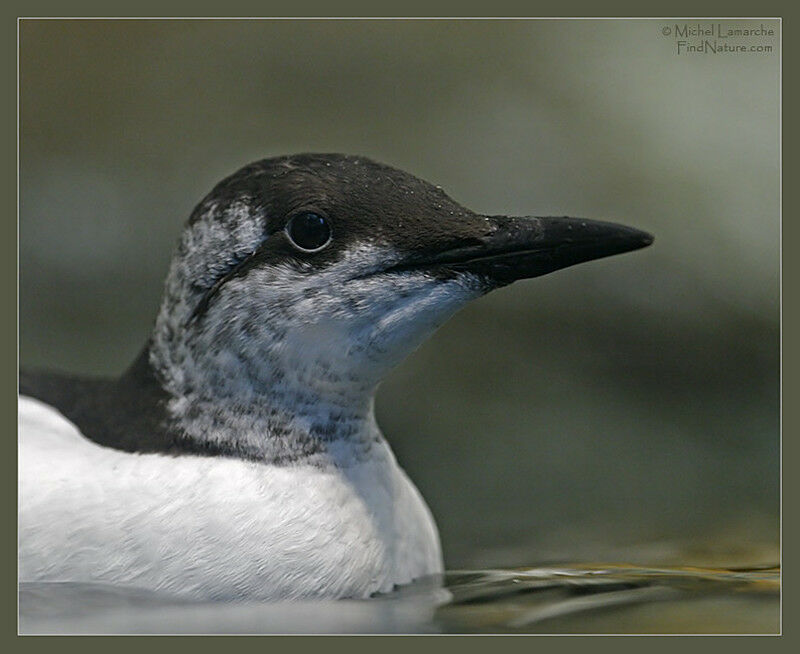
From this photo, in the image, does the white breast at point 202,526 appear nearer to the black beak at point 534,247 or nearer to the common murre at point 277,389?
the common murre at point 277,389

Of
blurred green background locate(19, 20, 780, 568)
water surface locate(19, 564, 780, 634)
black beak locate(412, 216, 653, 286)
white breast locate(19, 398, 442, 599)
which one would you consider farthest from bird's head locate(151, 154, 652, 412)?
blurred green background locate(19, 20, 780, 568)

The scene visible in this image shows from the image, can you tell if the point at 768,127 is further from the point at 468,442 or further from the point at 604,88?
the point at 468,442

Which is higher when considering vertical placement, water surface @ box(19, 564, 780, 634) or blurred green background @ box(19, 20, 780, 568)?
blurred green background @ box(19, 20, 780, 568)

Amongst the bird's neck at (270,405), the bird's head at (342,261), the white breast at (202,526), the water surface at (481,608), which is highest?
the bird's head at (342,261)

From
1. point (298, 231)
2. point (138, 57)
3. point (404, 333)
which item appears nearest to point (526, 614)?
point (404, 333)

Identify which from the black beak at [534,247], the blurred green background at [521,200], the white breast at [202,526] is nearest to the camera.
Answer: the black beak at [534,247]

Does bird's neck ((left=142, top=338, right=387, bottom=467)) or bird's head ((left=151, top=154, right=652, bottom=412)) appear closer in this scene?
bird's head ((left=151, top=154, right=652, bottom=412))

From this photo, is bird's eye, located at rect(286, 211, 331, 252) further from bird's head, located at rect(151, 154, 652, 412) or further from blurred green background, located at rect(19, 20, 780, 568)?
blurred green background, located at rect(19, 20, 780, 568)

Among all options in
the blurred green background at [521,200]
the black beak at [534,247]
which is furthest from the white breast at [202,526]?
the black beak at [534,247]
